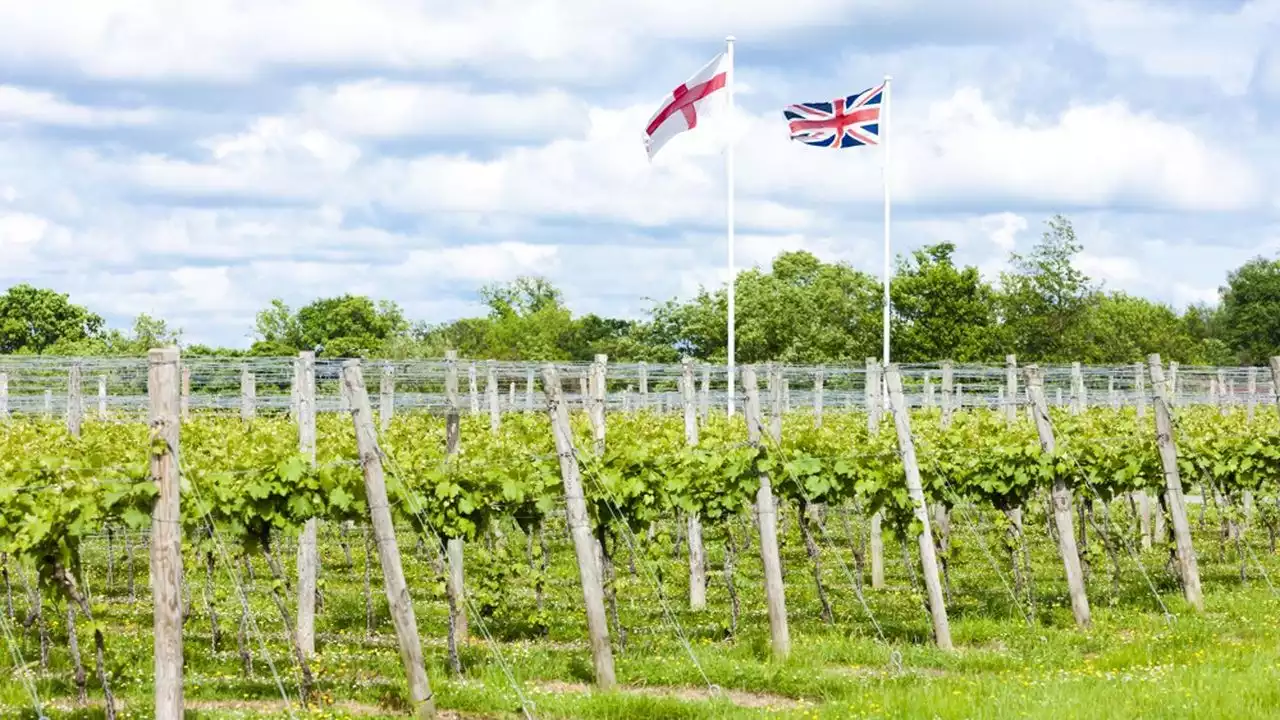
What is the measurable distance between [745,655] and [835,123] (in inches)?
767

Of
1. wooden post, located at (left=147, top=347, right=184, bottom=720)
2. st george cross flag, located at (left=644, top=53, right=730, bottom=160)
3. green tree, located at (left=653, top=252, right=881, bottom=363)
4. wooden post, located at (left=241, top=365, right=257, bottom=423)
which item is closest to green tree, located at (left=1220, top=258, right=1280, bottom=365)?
green tree, located at (left=653, top=252, right=881, bottom=363)

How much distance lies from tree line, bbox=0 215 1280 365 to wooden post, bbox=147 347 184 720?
47482mm

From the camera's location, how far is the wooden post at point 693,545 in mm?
15938

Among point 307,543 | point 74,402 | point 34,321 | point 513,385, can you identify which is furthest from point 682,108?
point 34,321

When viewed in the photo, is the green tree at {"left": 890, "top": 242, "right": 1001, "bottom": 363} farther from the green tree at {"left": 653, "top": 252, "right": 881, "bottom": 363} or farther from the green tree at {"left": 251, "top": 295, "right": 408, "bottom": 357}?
the green tree at {"left": 251, "top": 295, "right": 408, "bottom": 357}

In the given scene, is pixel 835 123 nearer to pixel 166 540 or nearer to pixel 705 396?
pixel 705 396

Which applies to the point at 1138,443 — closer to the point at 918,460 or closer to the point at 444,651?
the point at 918,460

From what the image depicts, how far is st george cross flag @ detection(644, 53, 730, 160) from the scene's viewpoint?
26.5 m

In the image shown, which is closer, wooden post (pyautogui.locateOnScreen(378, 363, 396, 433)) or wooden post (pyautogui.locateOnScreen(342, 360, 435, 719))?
Result: wooden post (pyautogui.locateOnScreen(342, 360, 435, 719))

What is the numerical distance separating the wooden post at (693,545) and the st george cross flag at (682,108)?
10241mm

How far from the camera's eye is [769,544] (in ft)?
43.4

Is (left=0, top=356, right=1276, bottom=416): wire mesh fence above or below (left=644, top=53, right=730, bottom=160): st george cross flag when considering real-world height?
below

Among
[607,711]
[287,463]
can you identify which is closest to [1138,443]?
[607,711]

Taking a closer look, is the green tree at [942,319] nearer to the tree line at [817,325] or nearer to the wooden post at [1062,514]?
the tree line at [817,325]
